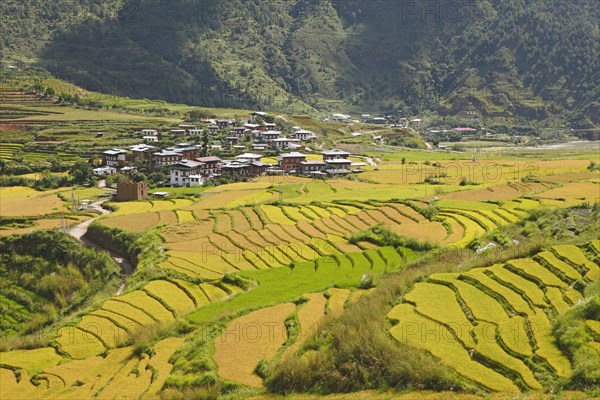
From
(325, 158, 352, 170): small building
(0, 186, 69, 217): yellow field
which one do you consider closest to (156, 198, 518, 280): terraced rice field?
(0, 186, 69, 217): yellow field

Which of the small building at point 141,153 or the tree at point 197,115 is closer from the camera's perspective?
the small building at point 141,153

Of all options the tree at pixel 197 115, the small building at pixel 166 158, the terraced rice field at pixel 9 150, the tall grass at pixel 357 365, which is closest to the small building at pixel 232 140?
the tree at pixel 197 115

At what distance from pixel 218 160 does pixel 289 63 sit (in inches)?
4870

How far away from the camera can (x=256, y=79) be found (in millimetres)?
171000

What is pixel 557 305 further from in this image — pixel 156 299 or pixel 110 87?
pixel 110 87

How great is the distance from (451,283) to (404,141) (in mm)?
87523

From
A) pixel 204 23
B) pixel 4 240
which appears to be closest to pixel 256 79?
pixel 204 23

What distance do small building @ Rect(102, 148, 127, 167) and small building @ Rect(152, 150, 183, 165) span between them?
4.10 meters

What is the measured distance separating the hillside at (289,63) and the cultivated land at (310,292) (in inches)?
4257

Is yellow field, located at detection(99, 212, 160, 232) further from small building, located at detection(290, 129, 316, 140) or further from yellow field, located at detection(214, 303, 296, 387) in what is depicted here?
small building, located at detection(290, 129, 316, 140)

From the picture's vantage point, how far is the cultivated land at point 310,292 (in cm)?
2036

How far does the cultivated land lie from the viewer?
20.4m

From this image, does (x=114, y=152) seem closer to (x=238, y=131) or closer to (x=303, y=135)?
(x=238, y=131)

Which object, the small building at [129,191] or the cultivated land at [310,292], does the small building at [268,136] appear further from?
the cultivated land at [310,292]
